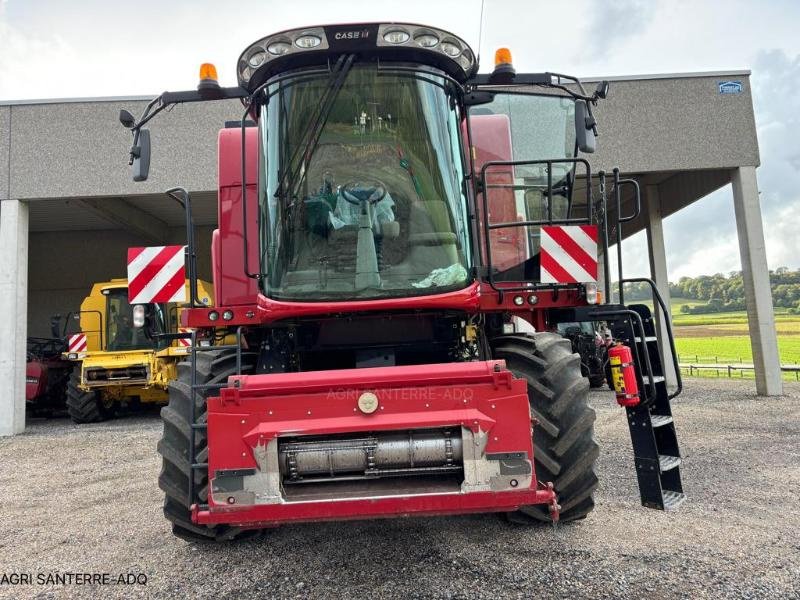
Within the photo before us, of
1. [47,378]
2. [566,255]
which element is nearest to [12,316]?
[47,378]

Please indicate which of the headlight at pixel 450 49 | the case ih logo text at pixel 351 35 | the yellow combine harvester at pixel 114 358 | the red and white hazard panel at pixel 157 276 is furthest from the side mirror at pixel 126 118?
the yellow combine harvester at pixel 114 358

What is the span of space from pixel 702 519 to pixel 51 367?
42.9 feet

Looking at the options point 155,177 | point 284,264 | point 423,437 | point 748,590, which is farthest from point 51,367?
point 748,590

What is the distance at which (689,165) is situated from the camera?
34.1ft

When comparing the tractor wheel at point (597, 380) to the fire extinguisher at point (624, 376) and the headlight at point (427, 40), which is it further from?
the headlight at point (427, 40)

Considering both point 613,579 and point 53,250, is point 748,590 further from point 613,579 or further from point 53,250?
point 53,250

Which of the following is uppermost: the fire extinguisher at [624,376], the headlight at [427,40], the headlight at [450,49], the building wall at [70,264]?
the building wall at [70,264]

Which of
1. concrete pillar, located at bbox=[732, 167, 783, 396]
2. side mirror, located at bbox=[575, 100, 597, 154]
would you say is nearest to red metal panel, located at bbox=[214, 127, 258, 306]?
side mirror, located at bbox=[575, 100, 597, 154]

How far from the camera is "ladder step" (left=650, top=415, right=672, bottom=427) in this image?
11.5ft

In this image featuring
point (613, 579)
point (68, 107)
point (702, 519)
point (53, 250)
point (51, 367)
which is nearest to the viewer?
point (613, 579)

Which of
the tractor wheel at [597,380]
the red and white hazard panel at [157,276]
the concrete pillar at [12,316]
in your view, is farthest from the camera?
the tractor wheel at [597,380]

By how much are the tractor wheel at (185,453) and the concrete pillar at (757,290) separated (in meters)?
9.96

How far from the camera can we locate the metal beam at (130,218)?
1276 centimetres

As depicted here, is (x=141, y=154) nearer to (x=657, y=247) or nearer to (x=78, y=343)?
(x=78, y=343)
